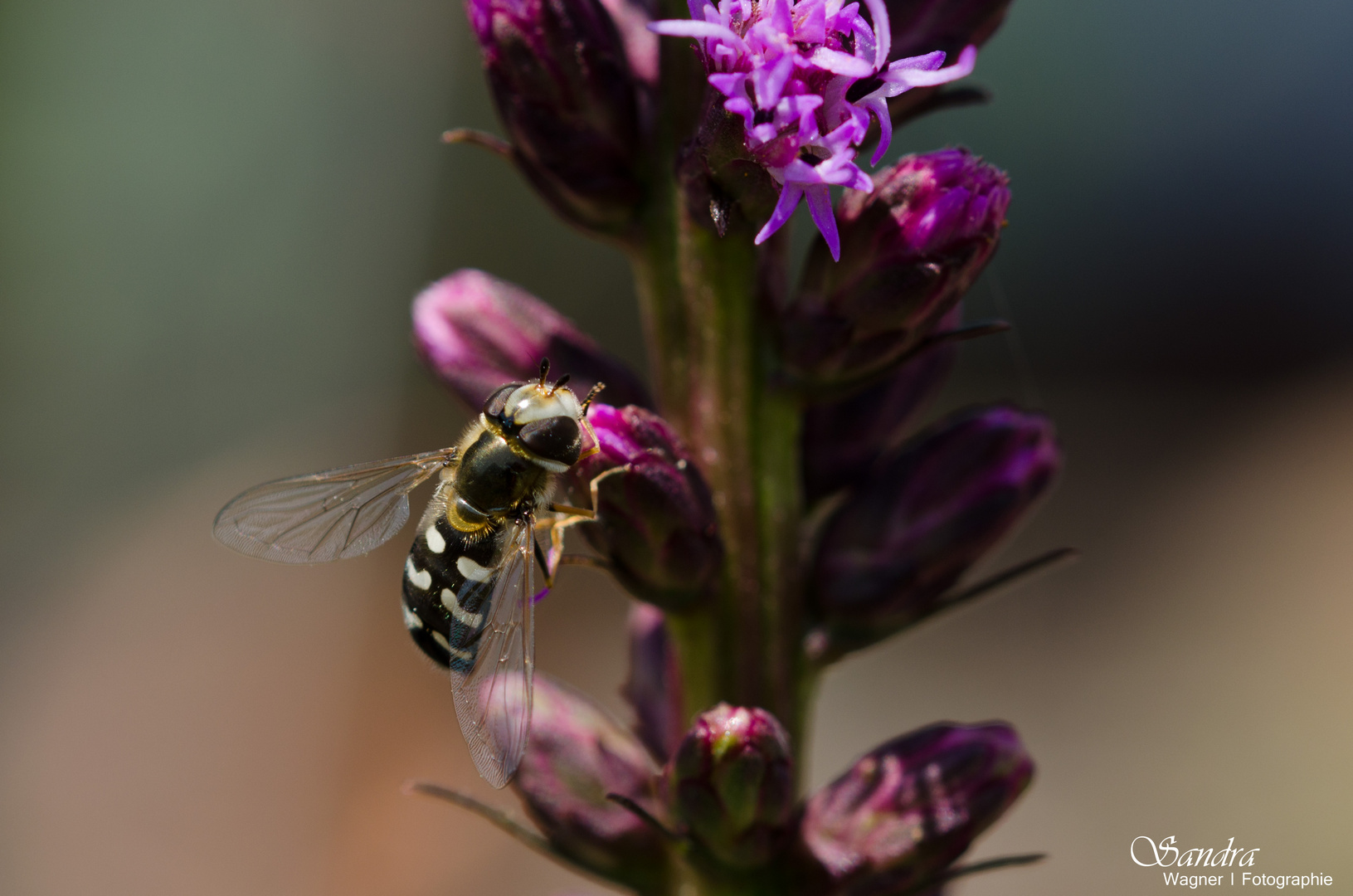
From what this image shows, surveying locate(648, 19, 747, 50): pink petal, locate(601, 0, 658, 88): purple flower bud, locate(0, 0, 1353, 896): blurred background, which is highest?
locate(601, 0, 658, 88): purple flower bud

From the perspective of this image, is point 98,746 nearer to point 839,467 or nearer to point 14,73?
point 14,73

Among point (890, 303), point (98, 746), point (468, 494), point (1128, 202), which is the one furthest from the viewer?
point (1128, 202)

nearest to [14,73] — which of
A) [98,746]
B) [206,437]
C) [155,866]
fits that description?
[206,437]

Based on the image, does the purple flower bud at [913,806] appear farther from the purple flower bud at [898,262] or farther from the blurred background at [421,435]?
the blurred background at [421,435]

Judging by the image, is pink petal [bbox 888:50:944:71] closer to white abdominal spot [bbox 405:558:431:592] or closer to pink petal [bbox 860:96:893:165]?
pink petal [bbox 860:96:893:165]

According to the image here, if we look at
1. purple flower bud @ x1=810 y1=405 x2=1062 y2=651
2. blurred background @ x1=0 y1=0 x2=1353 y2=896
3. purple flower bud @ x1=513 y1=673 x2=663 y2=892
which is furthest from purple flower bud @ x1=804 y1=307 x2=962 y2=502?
blurred background @ x1=0 y1=0 x2=1353 y2=896

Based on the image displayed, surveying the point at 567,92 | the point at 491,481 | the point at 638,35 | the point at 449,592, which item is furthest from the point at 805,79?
the point at 449,592

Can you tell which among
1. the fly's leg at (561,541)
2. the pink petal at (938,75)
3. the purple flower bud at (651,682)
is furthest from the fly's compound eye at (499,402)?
the pink petal at (938,75)
